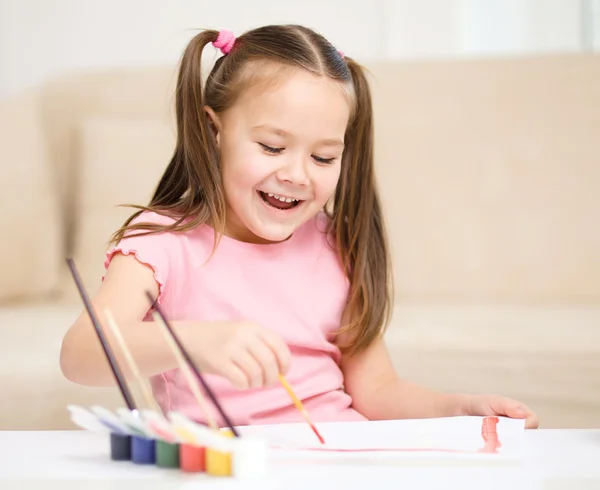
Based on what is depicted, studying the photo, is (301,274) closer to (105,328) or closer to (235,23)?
(105,328)

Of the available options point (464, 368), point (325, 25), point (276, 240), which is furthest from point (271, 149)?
point (325, 25)

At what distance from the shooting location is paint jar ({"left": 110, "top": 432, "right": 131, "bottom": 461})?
0.64 meters

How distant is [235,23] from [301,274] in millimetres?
1437

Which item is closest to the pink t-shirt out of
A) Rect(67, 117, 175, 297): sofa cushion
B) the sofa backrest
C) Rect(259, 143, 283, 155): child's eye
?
Rect(259, 143, 283, 155): child's eye

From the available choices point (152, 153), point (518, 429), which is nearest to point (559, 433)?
point (518, 429)

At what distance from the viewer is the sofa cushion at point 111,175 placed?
1899 mm

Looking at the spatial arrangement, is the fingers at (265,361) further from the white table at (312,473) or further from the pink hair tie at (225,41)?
the pink hair tie at (225,41)

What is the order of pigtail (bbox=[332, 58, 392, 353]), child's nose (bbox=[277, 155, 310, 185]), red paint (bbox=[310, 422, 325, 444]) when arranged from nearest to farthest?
1. red paint (bbox=[310, 422, 325, 444])
2. child's nose (bbox=[277, 155, 310, 185])
3. pigtail (bbox=[332, 58, 392, 353])

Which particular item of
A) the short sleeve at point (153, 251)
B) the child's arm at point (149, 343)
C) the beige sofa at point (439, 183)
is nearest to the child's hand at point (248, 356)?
the child's arm at point (149, 343)

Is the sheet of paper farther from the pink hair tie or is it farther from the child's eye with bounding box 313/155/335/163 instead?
the pink hair tie

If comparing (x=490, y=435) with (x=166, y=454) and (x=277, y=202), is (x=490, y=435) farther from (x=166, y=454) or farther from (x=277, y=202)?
(x=277, y=202)

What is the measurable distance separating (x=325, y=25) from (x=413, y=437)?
1.82 meters

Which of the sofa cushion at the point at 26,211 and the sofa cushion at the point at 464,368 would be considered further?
the sofa cushion at the point at 26,211

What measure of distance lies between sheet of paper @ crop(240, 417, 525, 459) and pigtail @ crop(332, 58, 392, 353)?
31 centimetres
